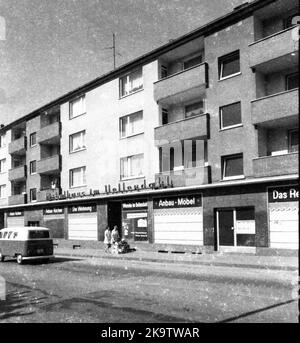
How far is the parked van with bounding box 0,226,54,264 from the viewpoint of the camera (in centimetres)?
1900

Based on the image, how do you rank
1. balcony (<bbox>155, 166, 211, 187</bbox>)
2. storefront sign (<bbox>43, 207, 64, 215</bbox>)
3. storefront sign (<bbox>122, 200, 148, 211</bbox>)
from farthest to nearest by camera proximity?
storefront sign (<bbox>43, 207, 64, 215</bbox>) < storefront sign (<bbox>122, 200, 148, 211</bbox>) < balcony (<bbox>155, 166, 211, 187</bbox>)

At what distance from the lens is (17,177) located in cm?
4069

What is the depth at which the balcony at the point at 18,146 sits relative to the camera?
131 feet

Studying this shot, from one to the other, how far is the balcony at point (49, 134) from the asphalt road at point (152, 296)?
67.7ft

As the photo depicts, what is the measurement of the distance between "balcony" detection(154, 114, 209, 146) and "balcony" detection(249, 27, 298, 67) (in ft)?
13.5

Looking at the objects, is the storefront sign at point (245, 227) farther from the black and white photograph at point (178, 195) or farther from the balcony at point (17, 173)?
the balcony at point (17, 173)

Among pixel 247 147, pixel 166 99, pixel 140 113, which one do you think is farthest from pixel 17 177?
pixel 247 147

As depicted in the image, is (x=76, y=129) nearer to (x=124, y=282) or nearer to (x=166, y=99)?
(x=166, y=99)

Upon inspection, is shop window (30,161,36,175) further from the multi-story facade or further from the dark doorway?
the dark doorway

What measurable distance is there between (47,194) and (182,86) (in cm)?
1726

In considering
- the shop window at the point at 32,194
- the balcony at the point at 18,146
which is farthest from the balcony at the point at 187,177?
the balcony at the point at 18,146

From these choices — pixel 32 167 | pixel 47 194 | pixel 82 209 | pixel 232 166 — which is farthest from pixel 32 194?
pixel 232 166

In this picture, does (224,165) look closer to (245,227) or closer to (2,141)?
(245,227)

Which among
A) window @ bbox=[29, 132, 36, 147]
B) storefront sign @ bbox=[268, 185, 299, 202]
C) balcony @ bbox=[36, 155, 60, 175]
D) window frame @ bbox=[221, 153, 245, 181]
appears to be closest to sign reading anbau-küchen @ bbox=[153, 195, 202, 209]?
window frame @ bbox=[221, 153, 245, 181]
